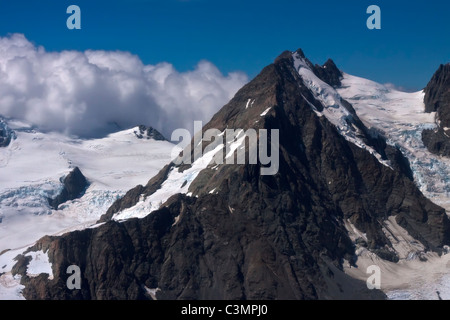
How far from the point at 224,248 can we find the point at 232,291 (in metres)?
13.5

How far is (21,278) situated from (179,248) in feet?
112

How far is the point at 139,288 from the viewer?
186 m

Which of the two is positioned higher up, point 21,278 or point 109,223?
point 109,223
